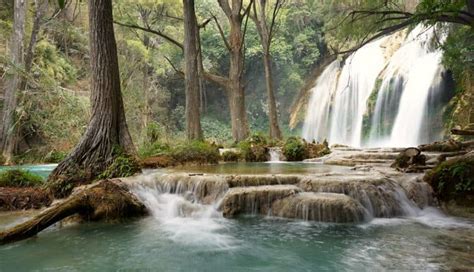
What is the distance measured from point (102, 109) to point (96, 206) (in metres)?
2.63

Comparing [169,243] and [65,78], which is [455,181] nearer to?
[169,243]

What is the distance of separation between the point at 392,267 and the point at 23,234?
14.6 feet

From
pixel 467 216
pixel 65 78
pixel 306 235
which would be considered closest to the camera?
pixel 306 235

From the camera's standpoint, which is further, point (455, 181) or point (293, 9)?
point (293, 9)

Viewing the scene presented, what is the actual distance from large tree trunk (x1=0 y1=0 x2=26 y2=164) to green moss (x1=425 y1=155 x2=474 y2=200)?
15.4 m

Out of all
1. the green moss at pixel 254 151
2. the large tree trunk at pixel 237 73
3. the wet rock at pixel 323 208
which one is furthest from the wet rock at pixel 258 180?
the large tree trunk at pixel 237 73

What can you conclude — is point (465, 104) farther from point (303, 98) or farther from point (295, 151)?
point (303, 98)

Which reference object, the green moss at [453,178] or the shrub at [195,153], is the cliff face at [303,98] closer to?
the shrub at [195,153]

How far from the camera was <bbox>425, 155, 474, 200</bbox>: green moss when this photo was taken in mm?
6273

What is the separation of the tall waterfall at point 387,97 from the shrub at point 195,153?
577 cm

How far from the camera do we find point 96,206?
5.83 m

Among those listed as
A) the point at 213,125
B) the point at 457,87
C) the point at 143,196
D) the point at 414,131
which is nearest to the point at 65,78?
the point at 213,125

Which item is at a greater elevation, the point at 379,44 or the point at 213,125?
the point at 379,44

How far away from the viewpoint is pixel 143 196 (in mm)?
6617
